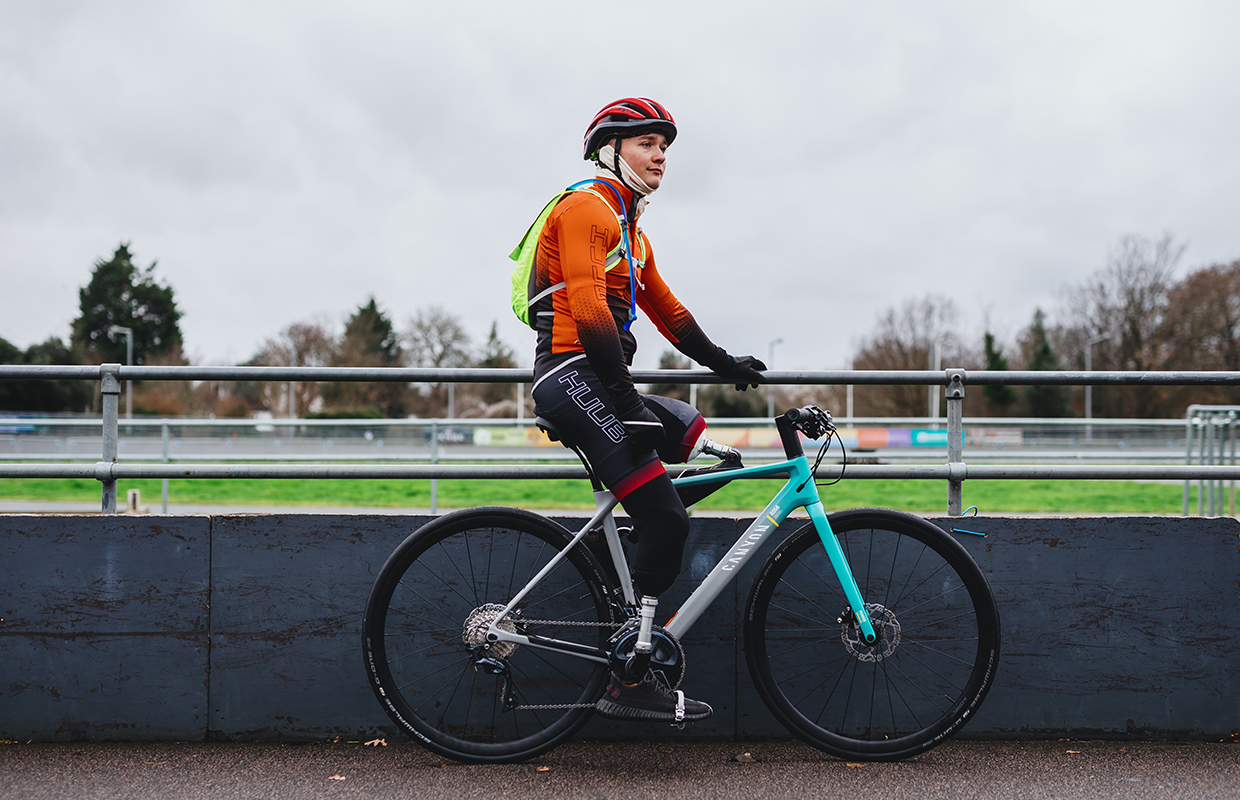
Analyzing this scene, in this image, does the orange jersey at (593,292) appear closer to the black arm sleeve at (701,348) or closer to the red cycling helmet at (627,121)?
the black arm sleeve at (701,348)

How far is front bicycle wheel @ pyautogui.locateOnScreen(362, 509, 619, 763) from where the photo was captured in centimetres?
285

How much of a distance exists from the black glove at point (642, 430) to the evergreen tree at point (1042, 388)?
38980 millimetres

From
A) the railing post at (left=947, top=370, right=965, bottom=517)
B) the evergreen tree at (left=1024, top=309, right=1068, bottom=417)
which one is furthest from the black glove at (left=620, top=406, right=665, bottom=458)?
the evergreen tree at (left=1024, top=309, right=1068, bottom=417)

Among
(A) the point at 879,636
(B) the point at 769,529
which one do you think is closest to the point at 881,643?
(A) the point at 879,636

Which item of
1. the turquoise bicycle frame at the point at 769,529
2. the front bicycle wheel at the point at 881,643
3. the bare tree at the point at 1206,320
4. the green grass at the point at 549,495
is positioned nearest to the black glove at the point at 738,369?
the turquoise bicycle frame at the point at 769,529

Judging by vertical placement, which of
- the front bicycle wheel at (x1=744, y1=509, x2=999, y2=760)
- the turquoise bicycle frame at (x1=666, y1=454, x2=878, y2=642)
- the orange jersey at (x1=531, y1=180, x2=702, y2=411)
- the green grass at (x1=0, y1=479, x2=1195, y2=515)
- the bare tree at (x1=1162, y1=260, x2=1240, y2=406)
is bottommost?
the green grass at (x1=0, y1=479, x2=1195, y2=515)

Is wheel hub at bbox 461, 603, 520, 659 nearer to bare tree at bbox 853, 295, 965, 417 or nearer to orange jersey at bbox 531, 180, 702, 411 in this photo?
orange jersey at bbox 531, 180, 702, 411

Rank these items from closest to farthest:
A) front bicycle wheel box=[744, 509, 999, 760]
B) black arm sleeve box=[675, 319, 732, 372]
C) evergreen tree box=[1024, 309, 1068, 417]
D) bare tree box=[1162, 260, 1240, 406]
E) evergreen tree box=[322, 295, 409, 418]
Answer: black arm sleeve box=[675, 319, 732, 372], front bicycle wheel box=[744, 509, 999, 760], bare tree box=[1162, 260, 1240, 406], evergreen tree box=[1024, 309, 1068, 417], evergreen tree box=[322, 295, 409, 418]

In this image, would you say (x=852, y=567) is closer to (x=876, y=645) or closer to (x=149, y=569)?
(x=876, y=645)

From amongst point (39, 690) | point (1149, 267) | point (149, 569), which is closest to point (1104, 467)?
point (149, 569)

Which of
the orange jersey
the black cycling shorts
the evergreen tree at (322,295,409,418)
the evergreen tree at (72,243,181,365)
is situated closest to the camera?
the orange jersey

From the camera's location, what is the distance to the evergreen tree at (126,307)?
65062 millimetres

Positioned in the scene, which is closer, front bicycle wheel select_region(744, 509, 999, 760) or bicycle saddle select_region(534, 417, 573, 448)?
bicycle saddle select_region(534, 417, 573, 448)

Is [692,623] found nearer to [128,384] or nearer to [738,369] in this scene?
[738,369]
